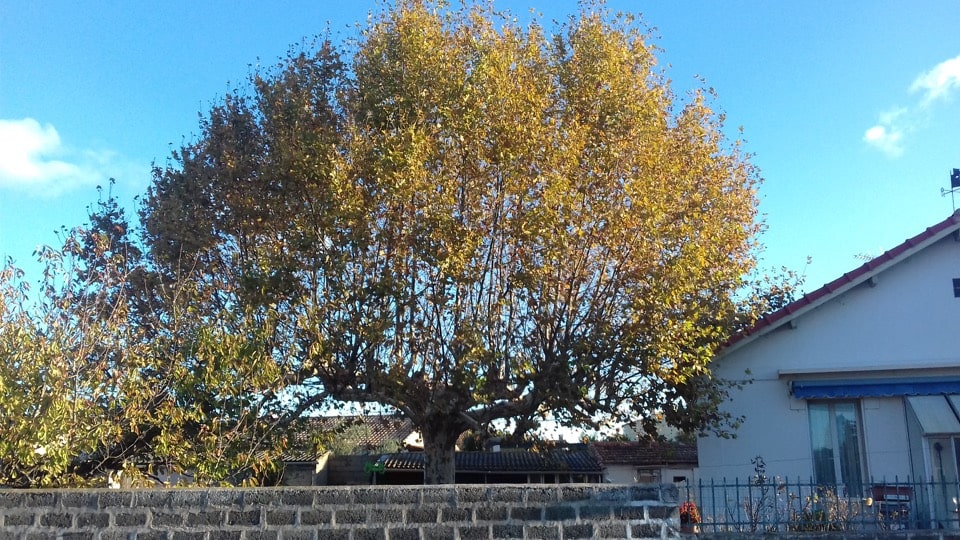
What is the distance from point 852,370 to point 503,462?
18.2 meters

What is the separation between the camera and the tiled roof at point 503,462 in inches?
1063

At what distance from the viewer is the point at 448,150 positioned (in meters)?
10.1

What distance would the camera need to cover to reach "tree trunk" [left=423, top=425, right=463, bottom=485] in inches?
470

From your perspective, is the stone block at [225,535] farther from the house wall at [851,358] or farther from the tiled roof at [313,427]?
the house wall at [851,358]

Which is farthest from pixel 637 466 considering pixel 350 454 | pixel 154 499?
pixel 154 499

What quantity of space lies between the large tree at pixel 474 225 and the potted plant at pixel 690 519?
2.58 metres

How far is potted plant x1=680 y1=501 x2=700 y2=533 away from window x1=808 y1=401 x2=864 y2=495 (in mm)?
4772

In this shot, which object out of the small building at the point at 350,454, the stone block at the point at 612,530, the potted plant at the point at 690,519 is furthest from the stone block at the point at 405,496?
the small building at the point at 350,454

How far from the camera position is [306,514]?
591 centimetres

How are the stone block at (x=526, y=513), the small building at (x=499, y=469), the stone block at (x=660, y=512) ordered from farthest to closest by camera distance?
1. the small building at (x=499, y=469)
2. the stone block at (x=660, y=512)
3. the stone block at (x=526, y=513)

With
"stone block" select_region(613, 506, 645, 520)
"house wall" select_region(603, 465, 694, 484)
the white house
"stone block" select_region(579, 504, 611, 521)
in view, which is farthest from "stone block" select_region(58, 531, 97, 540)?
"house wall" select_region(603, 465, 694, 484)

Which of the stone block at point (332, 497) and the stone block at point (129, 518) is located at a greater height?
the stone block at point (332, 497)

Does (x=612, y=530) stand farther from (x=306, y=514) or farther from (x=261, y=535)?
(x=261, y=535)

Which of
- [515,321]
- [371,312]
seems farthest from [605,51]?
[371,312]
